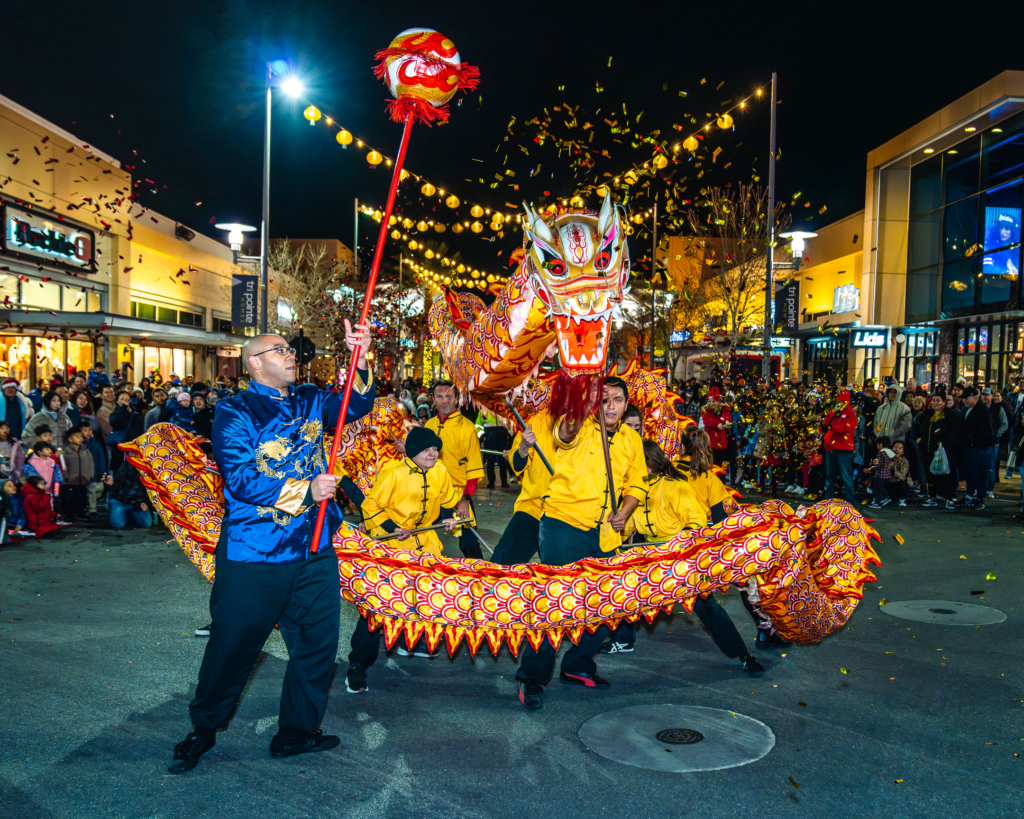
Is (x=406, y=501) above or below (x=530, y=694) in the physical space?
above

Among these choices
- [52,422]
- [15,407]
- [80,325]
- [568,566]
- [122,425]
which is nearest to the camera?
[568,566]

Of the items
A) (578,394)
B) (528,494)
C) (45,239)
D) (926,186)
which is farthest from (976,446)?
(45,239)

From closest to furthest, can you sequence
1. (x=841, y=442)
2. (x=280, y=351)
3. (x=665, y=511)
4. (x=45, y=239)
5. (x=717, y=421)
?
(x=280, y=351)
(x=665, y=511)
(x=841, y=442)
(x=717, y=421)
(x=45, y=239)

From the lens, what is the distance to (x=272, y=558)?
3619mm

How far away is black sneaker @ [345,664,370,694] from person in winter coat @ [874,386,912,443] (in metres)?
10.5

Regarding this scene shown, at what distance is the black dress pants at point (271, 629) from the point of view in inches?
142

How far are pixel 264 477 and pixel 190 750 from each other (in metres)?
1.34

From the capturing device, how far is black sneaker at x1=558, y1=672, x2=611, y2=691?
4.89 m

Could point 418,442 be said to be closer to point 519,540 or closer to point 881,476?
point 519,540

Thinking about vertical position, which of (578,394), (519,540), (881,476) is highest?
(578,394)

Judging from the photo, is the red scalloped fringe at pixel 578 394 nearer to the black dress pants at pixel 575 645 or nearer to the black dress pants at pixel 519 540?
the black dress pants at pixel 575 645

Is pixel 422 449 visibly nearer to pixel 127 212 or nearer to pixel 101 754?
pixel 101 754

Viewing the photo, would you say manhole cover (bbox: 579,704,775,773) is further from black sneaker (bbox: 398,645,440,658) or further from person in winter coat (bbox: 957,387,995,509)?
person in winter coat (bbox: 957,387,995,509)

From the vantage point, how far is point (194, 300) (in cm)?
3158
